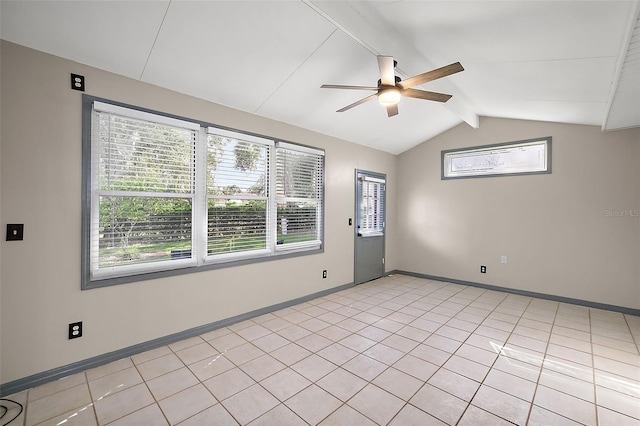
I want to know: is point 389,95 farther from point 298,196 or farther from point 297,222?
point 297,222

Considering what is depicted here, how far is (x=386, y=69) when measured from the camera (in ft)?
7.63

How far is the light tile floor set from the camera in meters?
1.89

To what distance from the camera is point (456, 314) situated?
12.2ft

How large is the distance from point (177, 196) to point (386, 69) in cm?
230

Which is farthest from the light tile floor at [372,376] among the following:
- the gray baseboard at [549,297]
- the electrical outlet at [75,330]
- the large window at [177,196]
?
the large window at [177,196]

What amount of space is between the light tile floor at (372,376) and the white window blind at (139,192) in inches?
37.3

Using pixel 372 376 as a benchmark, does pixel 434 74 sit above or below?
above

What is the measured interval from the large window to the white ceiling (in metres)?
0.45

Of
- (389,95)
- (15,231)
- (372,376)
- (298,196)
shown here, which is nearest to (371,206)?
(298,196)

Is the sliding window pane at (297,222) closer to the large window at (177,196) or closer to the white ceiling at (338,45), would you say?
the large window at (177,196)

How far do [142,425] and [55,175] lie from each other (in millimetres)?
1966

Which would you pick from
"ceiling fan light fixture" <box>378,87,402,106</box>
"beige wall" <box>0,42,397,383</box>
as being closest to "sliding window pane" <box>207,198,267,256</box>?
"beige wall" <box>0,42,397,383</box>

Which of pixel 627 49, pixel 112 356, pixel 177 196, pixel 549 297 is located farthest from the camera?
pixel 549 297

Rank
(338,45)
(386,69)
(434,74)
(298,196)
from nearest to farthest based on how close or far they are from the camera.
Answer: (434,74) < (386,69) < (338,45) < (298,196)
